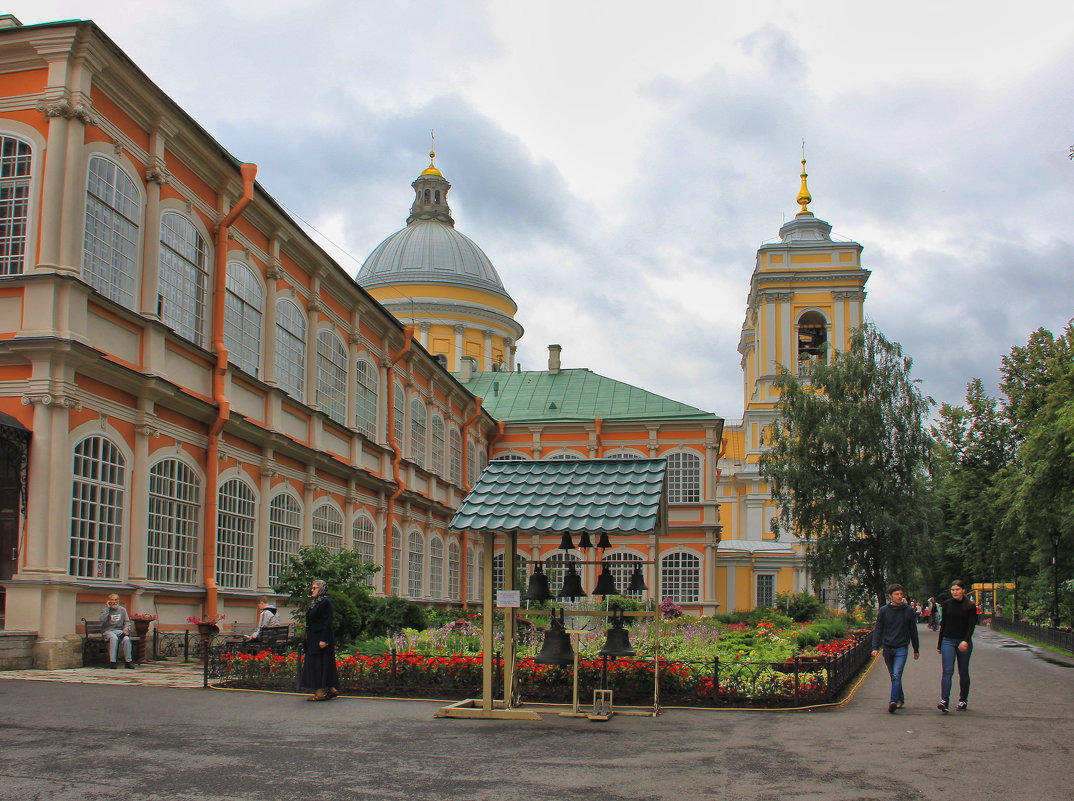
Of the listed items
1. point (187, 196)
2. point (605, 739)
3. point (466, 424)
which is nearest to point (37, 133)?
point (187, 196)

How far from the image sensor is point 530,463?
12.4 meters

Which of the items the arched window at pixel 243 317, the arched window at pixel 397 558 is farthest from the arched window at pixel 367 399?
the arched window at pixel 243 317

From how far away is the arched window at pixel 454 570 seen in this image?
36713 mm

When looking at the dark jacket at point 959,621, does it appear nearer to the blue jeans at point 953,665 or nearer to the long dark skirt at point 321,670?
the blue jeans at point 953,665

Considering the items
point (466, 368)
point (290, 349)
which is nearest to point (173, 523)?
point (290, 349)

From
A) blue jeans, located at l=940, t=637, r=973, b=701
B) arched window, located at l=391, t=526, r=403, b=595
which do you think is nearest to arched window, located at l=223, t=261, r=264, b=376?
arched window, located at l=391, t=526, r=403, b=595

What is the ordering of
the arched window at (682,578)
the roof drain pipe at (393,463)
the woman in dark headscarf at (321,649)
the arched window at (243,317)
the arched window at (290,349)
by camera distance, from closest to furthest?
the woman in dark headscarf at (321,649) → the arched window at (243,317) → the arched window at (290,349) → the roof drain pipe at (393,463) → the arched window at (682,578)

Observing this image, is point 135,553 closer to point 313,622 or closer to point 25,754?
point 313,622

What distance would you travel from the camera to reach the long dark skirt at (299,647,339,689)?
504 inches

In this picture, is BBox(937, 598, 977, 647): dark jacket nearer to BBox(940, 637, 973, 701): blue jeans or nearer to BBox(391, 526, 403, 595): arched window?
BBox(940, 637, 973, 701): blue jeans

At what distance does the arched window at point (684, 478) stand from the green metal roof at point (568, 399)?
62.4 inches

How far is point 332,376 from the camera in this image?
26.4 metres

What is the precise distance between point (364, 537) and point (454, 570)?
380 inches

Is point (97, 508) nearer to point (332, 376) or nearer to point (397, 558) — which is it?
point (332, 376)
